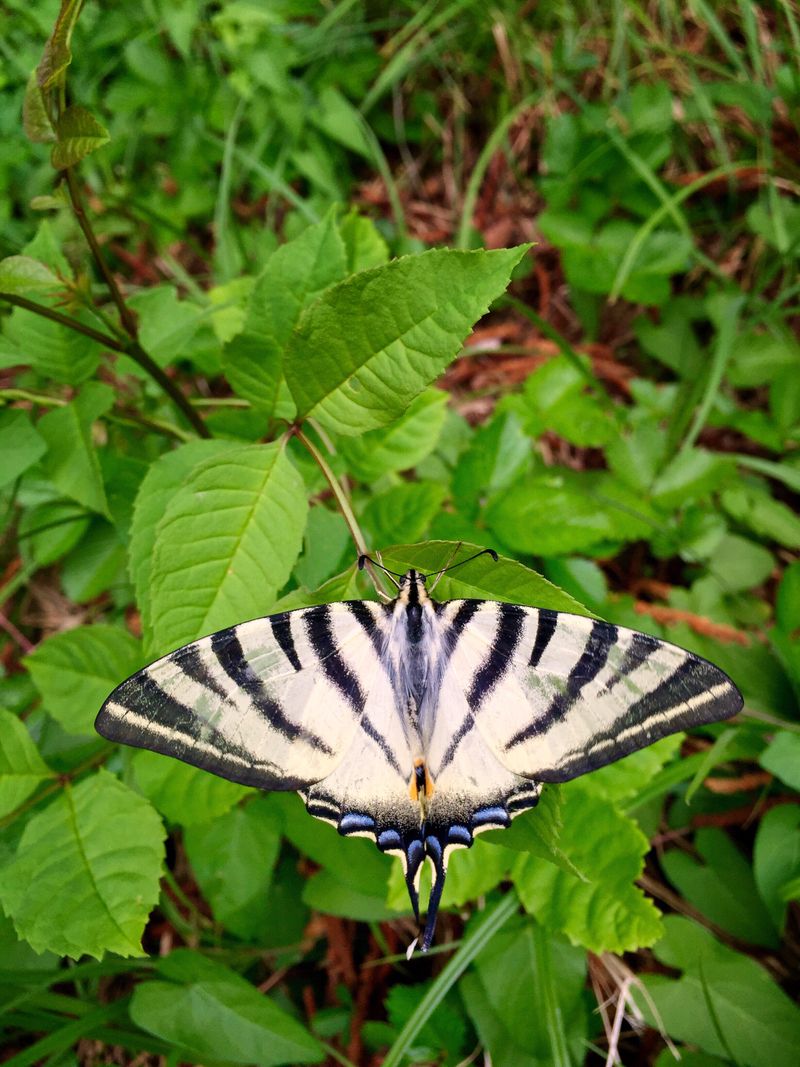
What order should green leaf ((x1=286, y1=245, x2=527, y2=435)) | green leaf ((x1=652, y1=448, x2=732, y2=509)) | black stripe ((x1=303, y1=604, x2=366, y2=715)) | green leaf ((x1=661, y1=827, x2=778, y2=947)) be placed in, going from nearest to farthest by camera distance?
green leaf ((x1=286, y1=245, x2=527, y2=435)) < black stripe ((x1=303, y1=604, x2=366, y2=715)) < green leaf ((x1=661, y1=827, x2=778, y2=947)) < green leaf ((x1=652, y1=448, x2=732, y2=509))

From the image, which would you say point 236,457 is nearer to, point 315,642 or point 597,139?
point 315,642

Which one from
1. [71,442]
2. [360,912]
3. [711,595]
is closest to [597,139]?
[711,595]

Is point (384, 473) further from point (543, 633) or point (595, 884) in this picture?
point (595, 884)

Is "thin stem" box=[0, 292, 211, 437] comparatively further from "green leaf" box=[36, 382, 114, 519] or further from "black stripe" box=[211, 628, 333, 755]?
"black stripe" box=[211, 628, 333, 755]

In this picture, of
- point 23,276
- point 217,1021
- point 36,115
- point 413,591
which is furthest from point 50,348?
point 217,1021

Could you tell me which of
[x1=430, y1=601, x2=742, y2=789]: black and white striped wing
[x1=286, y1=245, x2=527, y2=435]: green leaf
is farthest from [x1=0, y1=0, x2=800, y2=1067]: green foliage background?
[x1=430, y1=601, x2=742, y2=789]: black and white striped wing
